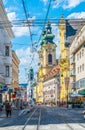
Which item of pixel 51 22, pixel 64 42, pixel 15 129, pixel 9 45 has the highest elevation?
pixel 64 42

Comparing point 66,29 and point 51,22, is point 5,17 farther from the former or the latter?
point 66,29

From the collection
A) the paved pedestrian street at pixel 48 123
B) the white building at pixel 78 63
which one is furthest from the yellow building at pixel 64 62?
the paved pedestrian street at pixel 48 123

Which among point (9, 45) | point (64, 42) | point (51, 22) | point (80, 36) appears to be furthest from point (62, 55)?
point (51, 22)

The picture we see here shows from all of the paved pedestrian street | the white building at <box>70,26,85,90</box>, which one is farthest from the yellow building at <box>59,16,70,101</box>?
the paved pedestrian street

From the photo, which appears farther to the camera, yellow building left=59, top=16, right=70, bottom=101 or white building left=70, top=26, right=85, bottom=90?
yellow building left=59, top=16, right=70, bottom=101

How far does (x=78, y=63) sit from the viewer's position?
102812mm

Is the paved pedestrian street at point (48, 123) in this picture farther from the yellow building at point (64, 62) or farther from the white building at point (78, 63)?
the yellow building at point (64, 62)

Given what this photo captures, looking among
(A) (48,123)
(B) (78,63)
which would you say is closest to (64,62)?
(B) (78,63)

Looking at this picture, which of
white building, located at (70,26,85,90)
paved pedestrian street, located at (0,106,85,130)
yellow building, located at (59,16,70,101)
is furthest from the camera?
yellow building, located at (59,16,70,101)

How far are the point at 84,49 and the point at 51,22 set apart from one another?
216 feet

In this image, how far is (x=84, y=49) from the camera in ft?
310

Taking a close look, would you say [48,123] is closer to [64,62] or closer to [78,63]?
[78,63]

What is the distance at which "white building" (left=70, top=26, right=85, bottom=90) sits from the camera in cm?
9539

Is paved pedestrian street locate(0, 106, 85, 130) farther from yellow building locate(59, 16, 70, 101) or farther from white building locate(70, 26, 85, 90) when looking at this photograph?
yellow building locate(59, 16, 70, 101)
